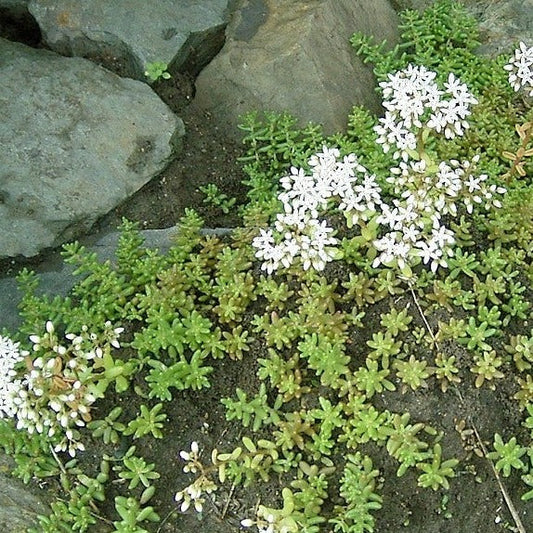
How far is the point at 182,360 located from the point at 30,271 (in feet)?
3.58

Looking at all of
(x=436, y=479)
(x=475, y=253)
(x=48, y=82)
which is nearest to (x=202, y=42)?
(x=48, y=82)

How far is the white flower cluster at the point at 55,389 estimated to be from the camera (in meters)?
3.30

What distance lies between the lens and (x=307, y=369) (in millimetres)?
3711

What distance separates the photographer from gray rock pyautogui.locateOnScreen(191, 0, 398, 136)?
4664mm

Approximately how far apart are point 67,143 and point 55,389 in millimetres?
1580

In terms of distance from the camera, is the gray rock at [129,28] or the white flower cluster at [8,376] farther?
the gray rock at [129,28]

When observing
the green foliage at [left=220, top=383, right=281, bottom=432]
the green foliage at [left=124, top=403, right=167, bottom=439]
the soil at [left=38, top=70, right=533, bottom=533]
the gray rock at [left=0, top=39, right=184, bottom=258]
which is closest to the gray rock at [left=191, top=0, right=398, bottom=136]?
the gray rock at [left=0, top=39, right=184, bottom=258]

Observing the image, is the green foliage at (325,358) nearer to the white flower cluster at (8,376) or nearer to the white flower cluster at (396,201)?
the white flower cluster at (396,201)

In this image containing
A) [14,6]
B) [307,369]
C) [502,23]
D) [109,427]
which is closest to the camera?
[109,427]

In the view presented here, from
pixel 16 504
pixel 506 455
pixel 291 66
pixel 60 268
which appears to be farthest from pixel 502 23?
pixel 16 504

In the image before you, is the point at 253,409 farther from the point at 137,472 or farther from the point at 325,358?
the point at 137,472

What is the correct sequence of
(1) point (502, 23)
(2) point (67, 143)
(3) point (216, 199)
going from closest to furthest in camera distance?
(2) point (67, 143) < (3) point (216, 199) < (1) point (502, 23)

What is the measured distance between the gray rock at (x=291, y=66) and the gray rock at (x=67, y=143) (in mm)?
467

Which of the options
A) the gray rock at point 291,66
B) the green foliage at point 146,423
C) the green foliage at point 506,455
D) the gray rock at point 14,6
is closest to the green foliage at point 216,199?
the gray rock at point 291,66
